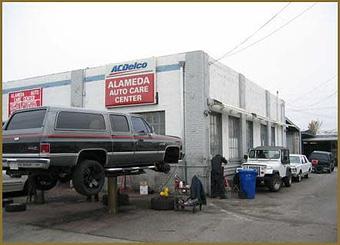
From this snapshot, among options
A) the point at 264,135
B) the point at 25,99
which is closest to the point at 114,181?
the point at 25,99

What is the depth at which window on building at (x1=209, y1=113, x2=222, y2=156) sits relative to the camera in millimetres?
18398

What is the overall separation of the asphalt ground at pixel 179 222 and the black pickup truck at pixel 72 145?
113 centimetres

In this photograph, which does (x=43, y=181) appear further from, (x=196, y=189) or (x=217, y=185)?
(x=217, y=185)

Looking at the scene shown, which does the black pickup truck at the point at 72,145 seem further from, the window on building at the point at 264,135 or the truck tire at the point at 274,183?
the window on building at the point at 264,135

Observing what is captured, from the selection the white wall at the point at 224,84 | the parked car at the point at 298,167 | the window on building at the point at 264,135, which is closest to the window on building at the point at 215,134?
the white wall at the point at 224,84

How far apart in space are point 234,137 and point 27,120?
13.4 m

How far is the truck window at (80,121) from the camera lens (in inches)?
378

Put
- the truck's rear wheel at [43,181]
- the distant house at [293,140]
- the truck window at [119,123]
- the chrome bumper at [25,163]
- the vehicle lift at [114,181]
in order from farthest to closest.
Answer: the distant house at [293,140]
the truck's rear wheel at [43,181]
the vehicle lift at [114,181]
the truck window at [119,123]
the chrome bumper at [25,163]

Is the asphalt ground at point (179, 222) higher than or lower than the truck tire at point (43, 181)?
lower

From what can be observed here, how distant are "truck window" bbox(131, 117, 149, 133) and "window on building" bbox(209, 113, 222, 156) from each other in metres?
6.63

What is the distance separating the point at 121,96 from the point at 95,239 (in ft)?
35.0

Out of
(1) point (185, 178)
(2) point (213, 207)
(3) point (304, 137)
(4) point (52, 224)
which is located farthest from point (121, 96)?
(3) point (304, 137)

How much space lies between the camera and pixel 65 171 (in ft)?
32.5

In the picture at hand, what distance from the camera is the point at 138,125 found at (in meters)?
11.8
